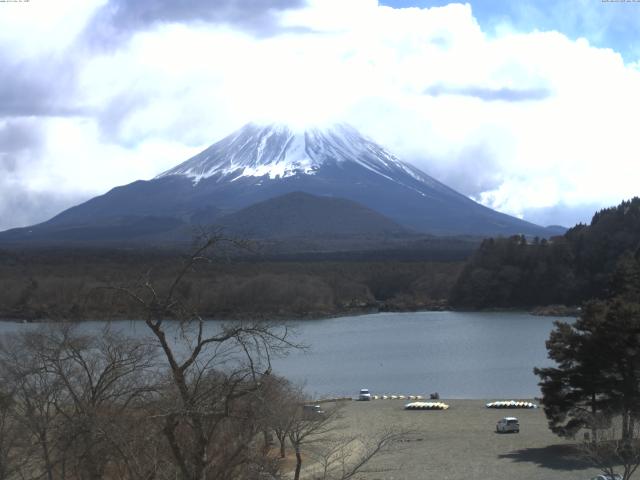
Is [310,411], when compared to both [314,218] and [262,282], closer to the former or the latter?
[262,282]

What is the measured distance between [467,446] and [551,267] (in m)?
49.9

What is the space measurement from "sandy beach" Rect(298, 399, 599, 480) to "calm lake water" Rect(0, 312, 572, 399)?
3.13m

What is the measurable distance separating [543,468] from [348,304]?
176 feet

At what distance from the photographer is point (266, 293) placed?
6334 cm

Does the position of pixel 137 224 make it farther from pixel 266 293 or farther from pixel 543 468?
pixel 543 468

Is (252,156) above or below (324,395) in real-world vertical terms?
above

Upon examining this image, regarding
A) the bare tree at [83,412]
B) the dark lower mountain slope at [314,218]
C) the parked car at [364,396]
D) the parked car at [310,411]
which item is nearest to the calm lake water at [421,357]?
the parked car at [364,396]

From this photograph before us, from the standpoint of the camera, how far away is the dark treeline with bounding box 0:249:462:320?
57469 millimetres

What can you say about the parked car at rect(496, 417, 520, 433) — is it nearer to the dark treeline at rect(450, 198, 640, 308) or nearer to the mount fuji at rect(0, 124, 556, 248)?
the dark treeline at rect(450, 198, 640, 308)

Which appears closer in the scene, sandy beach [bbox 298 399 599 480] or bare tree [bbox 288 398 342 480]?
bare tree [bbox 288 398 342 480]

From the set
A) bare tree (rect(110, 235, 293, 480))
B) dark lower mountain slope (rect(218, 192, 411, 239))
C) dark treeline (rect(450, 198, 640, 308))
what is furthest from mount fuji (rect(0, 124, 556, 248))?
bare tree (rect(110, 235, 293, 480))

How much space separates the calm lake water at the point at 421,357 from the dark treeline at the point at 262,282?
673 cm

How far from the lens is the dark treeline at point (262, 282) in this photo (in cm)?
5747

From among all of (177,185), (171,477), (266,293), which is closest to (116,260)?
(266,293)
